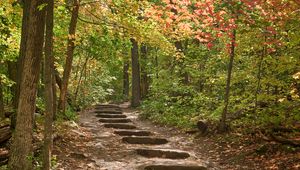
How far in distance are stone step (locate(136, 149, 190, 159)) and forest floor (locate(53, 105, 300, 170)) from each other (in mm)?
176

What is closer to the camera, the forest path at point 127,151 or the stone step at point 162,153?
the forest path at point 127,151

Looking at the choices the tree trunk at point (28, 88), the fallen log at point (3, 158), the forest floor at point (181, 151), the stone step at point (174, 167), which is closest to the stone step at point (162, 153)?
the forest floor at point (181, 151)

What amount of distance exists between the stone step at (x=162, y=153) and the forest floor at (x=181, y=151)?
176 millimetres

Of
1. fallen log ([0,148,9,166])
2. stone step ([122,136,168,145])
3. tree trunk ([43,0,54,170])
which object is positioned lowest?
stone step ([122,136,168,145])

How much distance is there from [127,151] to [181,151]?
1.69 m

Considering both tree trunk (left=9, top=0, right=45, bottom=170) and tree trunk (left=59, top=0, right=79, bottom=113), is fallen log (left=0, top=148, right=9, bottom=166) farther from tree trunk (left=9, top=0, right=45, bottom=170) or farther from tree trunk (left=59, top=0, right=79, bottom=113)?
tree trunk (left=59, top=0, right=79, bottom=113)

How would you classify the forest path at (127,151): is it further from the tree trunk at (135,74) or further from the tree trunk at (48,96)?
the tree trunk at (135,74)

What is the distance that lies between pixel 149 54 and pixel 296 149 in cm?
1851

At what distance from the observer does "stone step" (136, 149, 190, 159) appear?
31.8 feet

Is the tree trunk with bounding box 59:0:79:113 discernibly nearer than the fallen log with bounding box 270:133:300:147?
No

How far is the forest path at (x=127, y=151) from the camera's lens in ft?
27.7

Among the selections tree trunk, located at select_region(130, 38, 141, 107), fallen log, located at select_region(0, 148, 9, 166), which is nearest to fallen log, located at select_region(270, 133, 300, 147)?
fallen log, located at select_region(0, 148, 9, 166)

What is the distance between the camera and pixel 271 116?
8867 millimetres

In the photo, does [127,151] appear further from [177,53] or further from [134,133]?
[177,53]
